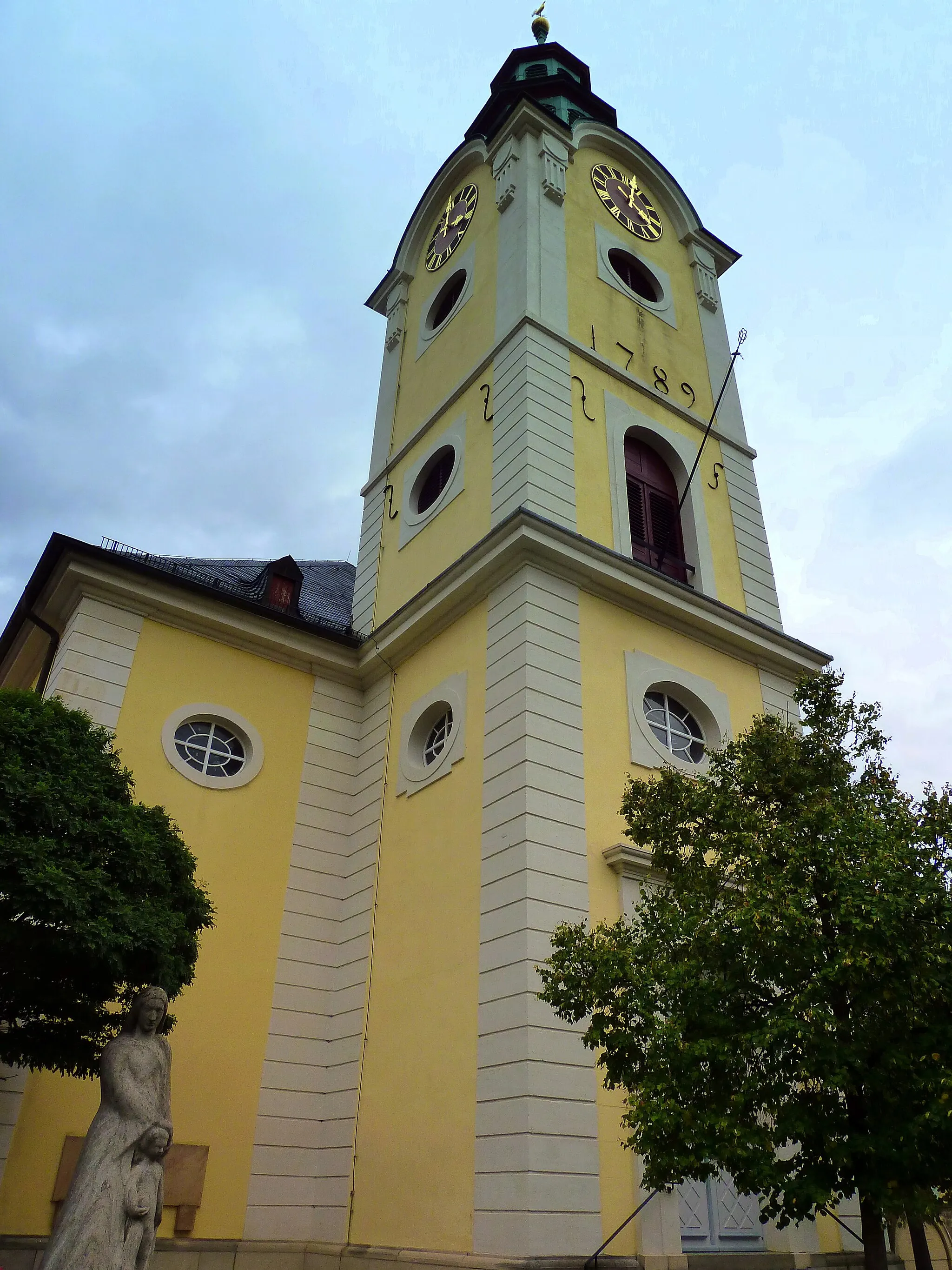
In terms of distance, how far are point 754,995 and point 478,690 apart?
20.7 feet

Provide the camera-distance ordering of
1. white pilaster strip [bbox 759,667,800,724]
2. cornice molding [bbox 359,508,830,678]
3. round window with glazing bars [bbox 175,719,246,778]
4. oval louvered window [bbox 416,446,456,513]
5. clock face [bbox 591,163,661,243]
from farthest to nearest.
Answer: clock face [bbox 591,163,661,243], oval louvered window [bbox 416,446,456,513], white pilaster strip [bbox 759,667,800,724], round window with glazing bars [bbox 175,719,246,778], cornice molding [bbox 359,508,830,678]

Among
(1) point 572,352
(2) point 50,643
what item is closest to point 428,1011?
(2) point 50,643

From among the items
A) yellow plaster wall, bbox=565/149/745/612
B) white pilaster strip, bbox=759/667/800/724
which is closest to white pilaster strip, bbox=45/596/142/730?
yellow plaster wall, bbox=565/149/745/612

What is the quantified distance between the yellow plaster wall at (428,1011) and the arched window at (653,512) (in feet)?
11.3

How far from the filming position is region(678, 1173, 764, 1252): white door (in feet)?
33.6

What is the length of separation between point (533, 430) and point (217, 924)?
8.30m

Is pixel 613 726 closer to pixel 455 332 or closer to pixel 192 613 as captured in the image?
pixel 192 613

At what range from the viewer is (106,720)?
13586 mm

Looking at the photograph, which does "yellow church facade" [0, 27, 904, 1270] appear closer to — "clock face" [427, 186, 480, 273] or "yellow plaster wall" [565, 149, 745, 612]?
"yellow plaster wall" [565, 149, 745, 612]

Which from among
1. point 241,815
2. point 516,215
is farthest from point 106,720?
point 516,215

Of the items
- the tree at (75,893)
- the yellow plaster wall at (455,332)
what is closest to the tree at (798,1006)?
the tree at (75,893)

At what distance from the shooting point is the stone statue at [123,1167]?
6.52 meters

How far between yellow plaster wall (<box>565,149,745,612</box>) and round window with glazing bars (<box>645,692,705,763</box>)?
259 centimetres

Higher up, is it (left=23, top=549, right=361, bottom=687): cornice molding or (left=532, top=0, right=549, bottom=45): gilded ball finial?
(left=532, top=0, right=549, bottom=45): gilded ball finial
